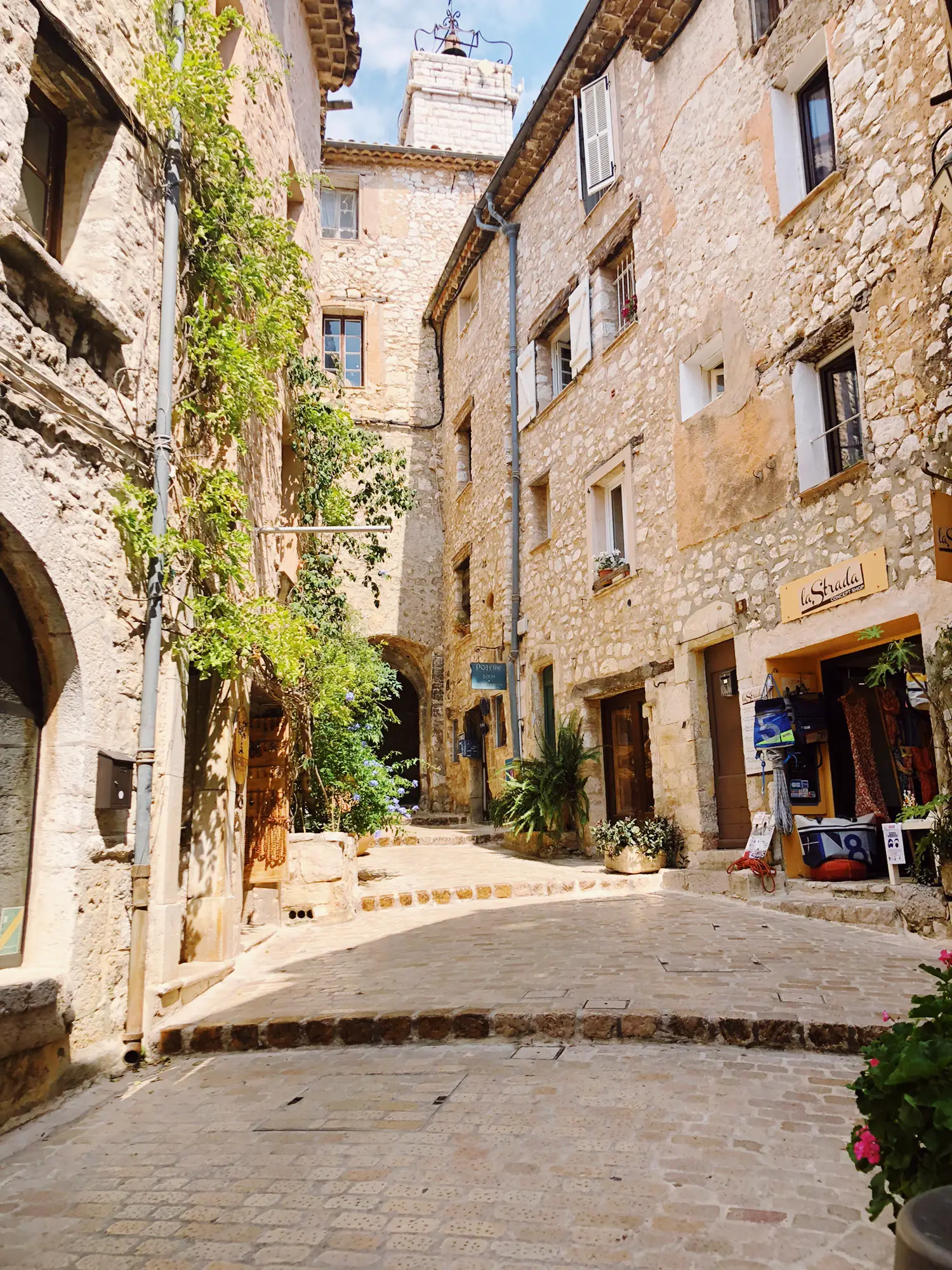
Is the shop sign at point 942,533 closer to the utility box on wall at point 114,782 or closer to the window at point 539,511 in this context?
the utility box on wall at point 114,782

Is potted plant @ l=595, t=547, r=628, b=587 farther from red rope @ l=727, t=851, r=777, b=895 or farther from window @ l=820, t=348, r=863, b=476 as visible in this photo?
red rope @ l=727, t=851, r=777, b=895

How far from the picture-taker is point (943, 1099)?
168 centimetres

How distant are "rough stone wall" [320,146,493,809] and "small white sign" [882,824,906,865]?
10723mm

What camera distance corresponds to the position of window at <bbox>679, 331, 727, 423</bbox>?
9.25 metres

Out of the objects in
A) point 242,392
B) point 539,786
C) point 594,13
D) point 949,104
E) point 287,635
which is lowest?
point 539,786

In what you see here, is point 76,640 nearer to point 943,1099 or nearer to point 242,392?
point 242,392

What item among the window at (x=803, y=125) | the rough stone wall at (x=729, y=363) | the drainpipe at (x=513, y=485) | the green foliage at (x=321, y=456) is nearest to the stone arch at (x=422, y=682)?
the rough stone wall at (x=729, y=363)

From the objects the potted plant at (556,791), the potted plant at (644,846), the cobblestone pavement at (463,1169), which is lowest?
the cobblestone pavement at (463,1169)

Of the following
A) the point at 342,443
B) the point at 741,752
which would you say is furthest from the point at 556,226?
the point at 741,752

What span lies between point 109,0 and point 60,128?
707 mm

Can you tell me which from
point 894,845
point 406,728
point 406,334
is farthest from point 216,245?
point 406,728

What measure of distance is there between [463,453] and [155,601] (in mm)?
12172

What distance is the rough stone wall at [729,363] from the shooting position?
6516 millimetres

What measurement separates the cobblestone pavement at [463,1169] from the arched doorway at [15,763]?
0.85 meters
